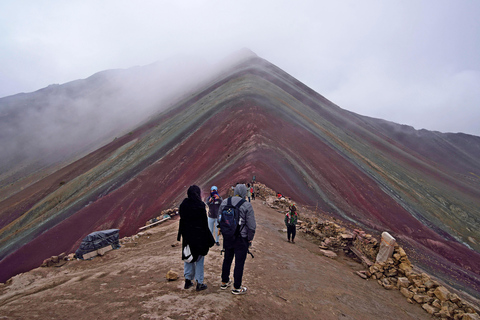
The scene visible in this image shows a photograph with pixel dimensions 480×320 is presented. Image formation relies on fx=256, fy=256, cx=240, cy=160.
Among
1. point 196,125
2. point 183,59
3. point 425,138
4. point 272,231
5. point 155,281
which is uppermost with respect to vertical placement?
point 183,59

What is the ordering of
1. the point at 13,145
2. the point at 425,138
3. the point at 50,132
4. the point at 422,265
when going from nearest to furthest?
the point at 422,265
the point at 13,145
the point at 50,132
the point at 425,138

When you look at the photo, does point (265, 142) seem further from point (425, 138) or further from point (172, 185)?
point (425, 138)

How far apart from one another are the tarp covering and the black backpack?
669 cm

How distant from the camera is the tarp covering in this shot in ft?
28.1

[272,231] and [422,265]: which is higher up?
[272,231]

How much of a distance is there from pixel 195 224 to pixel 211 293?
1.26m

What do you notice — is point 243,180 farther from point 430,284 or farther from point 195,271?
point 195,271

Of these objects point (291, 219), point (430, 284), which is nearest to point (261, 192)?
point (291, 219)

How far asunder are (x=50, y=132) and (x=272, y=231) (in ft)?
288

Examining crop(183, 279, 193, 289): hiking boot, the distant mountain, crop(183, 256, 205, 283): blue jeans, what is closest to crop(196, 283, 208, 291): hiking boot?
crop(183, 256, 205, 283): blue jeans

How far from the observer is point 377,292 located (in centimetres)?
699

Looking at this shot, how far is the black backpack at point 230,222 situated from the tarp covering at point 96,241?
6693 millimetres

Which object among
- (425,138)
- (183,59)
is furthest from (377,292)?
(183,59)

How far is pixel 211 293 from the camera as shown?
4.45m
